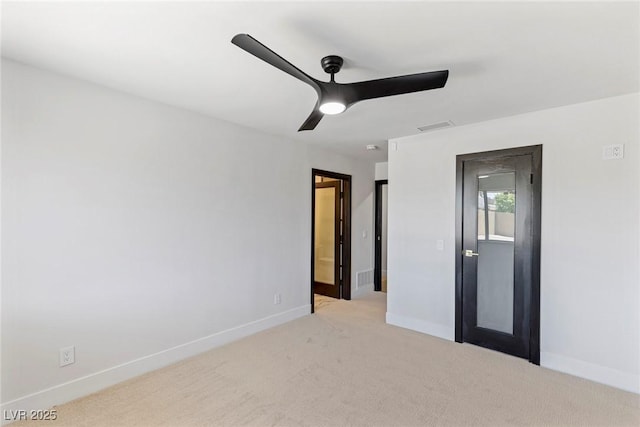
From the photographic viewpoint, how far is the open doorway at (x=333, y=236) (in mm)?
5234

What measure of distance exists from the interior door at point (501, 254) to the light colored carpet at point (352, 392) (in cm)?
25

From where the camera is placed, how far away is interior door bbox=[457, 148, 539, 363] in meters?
3.05

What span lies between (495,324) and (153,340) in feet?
11.0

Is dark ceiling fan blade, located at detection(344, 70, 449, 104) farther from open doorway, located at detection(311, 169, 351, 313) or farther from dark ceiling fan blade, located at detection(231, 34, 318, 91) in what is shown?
open doorway, located at detection(311, 169, 351, 313)

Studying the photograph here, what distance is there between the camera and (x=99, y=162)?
2541 mm

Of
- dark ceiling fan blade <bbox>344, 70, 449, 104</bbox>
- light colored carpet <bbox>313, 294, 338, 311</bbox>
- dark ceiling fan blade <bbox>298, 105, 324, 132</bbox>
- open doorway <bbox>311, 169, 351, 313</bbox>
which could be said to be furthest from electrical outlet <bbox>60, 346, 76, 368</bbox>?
open doorway <bbox>311, 169, 351, 313</bbox>

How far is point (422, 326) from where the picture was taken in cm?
383

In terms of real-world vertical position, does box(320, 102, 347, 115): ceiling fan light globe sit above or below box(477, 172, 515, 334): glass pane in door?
above

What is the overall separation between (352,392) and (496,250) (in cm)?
204

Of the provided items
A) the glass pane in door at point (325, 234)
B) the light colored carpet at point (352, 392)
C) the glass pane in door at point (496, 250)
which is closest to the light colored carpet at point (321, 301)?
the glass pane in door at point (325, 234)

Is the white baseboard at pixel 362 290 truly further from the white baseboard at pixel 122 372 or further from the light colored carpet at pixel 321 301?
the white baseboard at pixel 122 372

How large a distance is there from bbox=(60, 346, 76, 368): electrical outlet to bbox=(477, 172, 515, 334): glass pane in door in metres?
3.70

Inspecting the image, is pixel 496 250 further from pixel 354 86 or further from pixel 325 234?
pixel 325 234

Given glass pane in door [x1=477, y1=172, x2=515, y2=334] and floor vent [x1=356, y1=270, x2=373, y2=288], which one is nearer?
glass pane in door [x1=477, y1=172, x2=515, y2=334]
